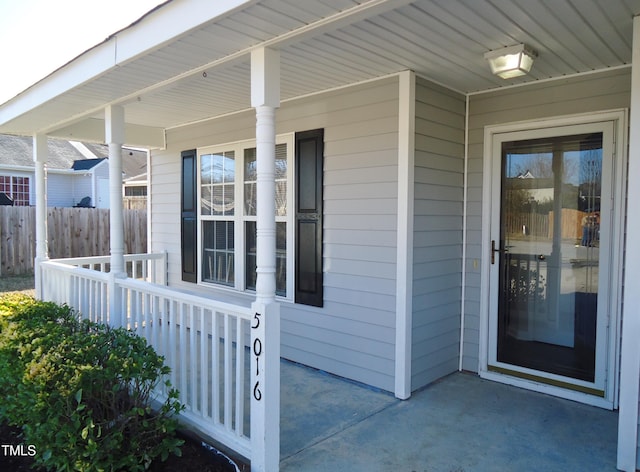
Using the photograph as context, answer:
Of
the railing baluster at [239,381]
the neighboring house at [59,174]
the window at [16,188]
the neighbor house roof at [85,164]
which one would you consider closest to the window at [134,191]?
the neighboring house at [59,174]

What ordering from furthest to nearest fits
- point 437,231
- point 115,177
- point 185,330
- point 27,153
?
point 27,153 < point 115,177 < point 437,231 < point 185,330

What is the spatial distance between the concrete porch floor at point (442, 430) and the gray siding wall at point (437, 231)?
313mm

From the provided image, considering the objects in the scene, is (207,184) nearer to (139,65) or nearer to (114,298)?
(114,298)

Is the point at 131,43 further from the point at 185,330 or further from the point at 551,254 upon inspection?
the point at 551,254

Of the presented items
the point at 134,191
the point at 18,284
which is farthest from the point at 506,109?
the point at 134,191

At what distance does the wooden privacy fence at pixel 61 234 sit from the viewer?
9953 mm

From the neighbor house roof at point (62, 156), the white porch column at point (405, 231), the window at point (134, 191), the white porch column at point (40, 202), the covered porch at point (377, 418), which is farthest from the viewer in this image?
the window at point (134, 191)

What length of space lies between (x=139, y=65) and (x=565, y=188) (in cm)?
317

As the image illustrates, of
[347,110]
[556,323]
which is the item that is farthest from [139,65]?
[556,323]

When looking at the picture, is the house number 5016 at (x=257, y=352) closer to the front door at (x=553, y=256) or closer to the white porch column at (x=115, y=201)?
the white porch column at (x=115, y=201)

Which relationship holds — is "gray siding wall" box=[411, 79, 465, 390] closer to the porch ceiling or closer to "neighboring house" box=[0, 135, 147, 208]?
the porch ceiling

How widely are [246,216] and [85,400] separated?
8.77ft

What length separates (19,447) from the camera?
A: 291cm

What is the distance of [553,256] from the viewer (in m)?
3.67
